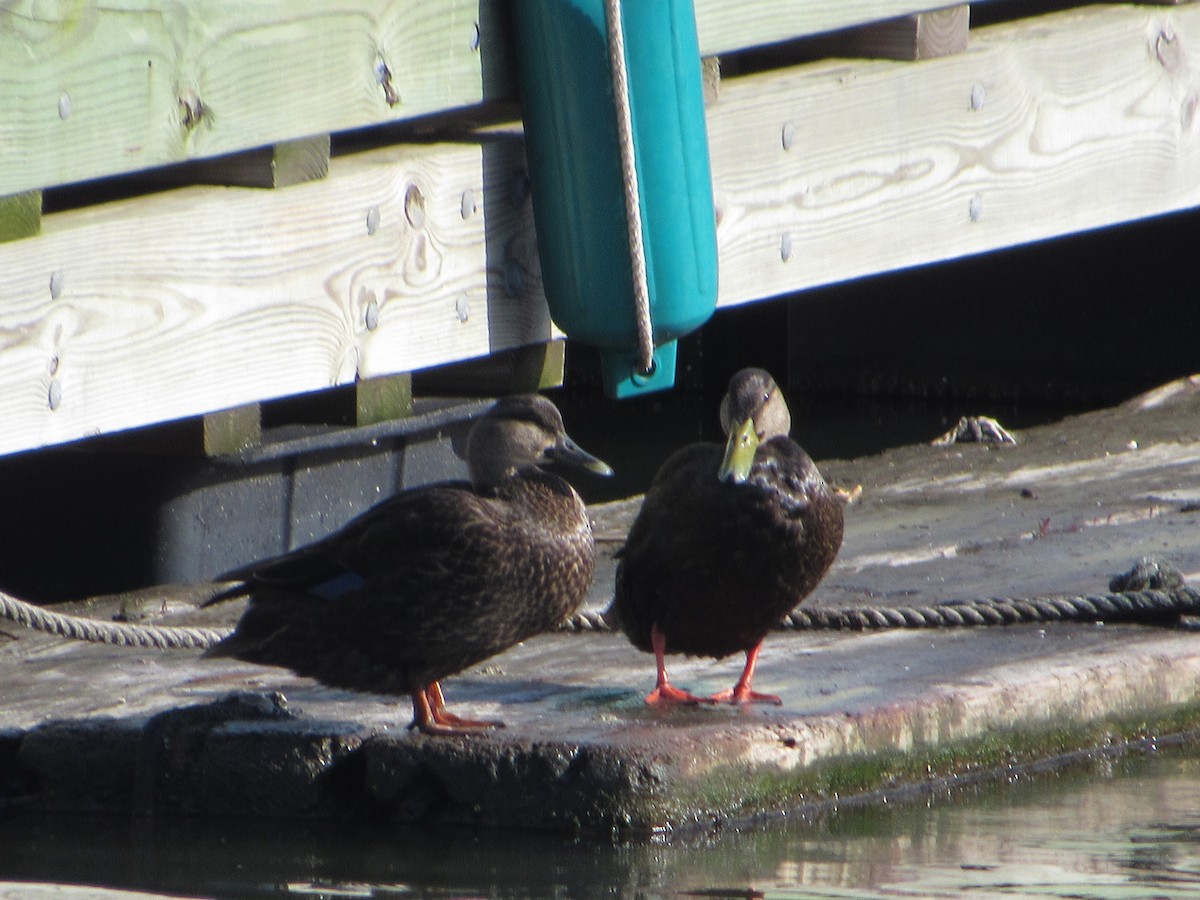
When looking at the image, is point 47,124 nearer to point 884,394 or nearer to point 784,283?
point 784,283

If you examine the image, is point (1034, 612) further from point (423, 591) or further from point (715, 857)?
point (423, 591)

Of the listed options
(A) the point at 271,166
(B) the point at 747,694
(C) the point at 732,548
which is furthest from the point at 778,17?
(B) the point at 747,694

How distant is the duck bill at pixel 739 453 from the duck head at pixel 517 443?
0.27 meters

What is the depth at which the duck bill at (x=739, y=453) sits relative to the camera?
4426 millimetres

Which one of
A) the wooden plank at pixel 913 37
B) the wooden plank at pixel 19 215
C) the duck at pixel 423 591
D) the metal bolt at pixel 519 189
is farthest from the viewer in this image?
the wooden plank at pixel 913 37

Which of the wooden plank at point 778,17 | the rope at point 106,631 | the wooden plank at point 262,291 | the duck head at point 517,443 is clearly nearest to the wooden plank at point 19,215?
the wooden plank at point 262,291

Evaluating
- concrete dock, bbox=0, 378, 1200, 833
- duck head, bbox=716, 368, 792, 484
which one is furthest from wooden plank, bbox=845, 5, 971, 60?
duck head, bbox=716, 368, 792, 484

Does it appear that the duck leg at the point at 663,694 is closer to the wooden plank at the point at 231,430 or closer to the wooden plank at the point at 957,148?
the wooden plank at the point at 231,430

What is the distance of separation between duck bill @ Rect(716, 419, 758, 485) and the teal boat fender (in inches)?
43.8

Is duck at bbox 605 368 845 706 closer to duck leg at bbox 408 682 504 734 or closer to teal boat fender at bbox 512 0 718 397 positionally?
duck leg at bbox 408 682 504 734

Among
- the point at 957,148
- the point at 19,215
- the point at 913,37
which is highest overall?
the point at 913,37

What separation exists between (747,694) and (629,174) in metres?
1.56

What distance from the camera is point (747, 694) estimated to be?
440 centimetres

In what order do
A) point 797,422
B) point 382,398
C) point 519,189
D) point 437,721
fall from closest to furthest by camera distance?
point 437,721 → point 519,189 → point 382,398 → point 797,422
